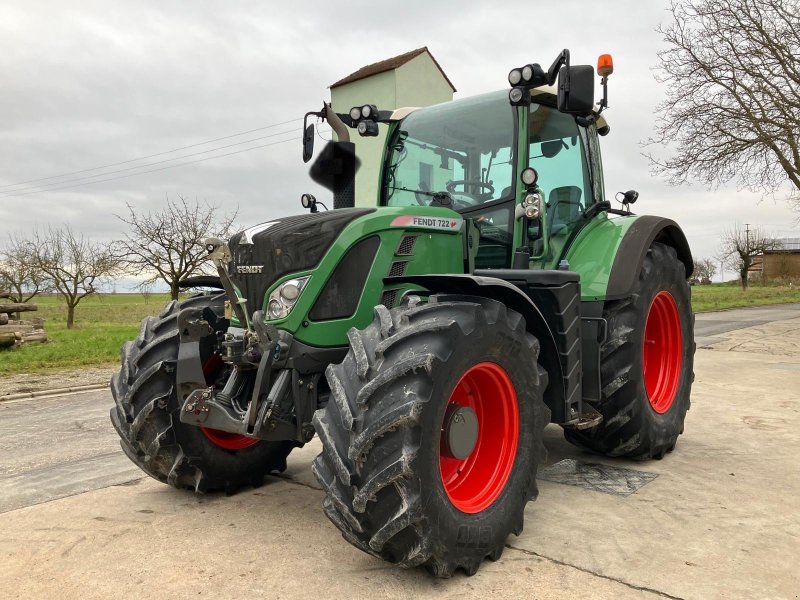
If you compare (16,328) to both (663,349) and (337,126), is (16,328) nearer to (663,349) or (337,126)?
(337,126)

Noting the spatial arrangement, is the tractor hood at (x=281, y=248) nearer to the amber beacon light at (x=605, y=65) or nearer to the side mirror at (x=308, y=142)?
the side mirror at (x=308, y=142)

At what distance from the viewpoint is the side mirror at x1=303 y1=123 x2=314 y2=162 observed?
14.5ft

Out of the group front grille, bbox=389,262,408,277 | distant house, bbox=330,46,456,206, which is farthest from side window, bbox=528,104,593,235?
distant house, bbox=330,46,456,206

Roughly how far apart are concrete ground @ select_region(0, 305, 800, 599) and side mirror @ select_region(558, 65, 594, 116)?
83.8 inches

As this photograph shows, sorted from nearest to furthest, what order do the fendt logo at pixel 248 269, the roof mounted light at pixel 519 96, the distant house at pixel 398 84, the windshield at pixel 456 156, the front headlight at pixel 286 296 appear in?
the front headlight at pixel 286 296, the fendt logo at pixel 248 269, the roof mounted light at pixel 519 96, the windshield at pixel 456 156, the distant house at pixel 398 84

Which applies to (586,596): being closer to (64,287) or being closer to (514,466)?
(514,466)

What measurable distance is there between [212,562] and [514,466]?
4.59 ft

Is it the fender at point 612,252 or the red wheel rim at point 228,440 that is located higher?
the fender at point 612,252

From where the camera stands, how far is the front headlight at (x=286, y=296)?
10.1 feet

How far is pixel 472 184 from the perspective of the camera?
13.3 ft

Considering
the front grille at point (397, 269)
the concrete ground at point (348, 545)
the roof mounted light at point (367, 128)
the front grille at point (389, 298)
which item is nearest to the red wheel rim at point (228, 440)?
Answer: the concrete ground at point (348, 545)

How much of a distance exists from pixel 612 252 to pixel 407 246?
1.55 meters

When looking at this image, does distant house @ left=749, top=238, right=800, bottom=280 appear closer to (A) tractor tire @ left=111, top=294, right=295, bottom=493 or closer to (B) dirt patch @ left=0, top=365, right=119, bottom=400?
(B) dirt patch @ left=0, top=365, right=119, bottom=400

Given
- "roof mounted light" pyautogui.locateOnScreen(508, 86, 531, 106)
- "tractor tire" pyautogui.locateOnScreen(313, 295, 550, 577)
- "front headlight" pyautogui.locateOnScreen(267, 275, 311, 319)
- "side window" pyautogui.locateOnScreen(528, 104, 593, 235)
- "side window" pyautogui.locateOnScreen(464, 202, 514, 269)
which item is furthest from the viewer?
"side window" pyautogui.locateOnScreen(528, 104, 593, 235)
